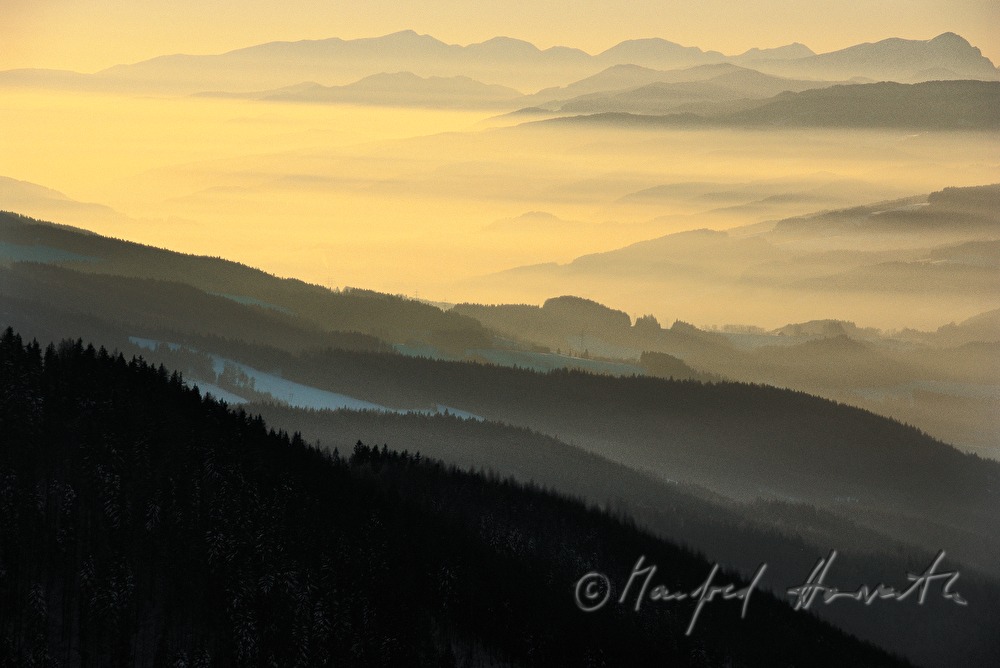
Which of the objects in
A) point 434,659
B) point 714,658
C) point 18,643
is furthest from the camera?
point 714,658

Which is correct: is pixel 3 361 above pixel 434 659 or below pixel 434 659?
above

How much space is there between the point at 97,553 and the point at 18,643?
13.8 m

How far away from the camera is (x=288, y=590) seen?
549 feet

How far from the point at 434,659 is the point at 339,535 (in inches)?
576

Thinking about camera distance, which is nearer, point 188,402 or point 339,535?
point 339,535

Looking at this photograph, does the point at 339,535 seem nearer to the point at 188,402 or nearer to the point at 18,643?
the point at 188,402

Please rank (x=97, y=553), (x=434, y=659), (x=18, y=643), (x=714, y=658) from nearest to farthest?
(x=18, y=643) < (x=97, y=553) < (x=434, y=659) < (x=714, y=658)

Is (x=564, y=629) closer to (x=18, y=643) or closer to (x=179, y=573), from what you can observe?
(x=179, y=573)

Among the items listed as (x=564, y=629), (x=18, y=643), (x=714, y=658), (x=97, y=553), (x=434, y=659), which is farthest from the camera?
(x=714, y=658)

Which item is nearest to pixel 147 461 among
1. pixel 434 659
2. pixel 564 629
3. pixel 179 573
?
Answer: pixel 179 573

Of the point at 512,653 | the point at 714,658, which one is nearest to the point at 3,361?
the point at 512,653

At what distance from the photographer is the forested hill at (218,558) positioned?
15425 cm

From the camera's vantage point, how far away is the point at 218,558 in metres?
167

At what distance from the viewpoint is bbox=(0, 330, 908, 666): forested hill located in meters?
154
